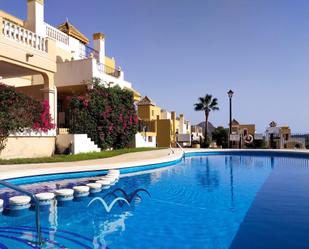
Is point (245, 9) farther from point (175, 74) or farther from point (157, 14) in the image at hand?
point (175, 74)

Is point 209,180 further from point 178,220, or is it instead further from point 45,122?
point 45,122

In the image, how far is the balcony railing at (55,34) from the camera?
18.8 m

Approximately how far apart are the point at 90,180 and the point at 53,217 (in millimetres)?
3864

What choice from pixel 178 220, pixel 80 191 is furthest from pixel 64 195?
pixel 178 220

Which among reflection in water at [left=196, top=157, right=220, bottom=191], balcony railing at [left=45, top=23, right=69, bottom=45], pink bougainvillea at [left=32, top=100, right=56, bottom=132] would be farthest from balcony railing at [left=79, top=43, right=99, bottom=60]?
reflection in water at [left=196, top=157, right=220, bottom=191]

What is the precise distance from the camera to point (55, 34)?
19656 mm

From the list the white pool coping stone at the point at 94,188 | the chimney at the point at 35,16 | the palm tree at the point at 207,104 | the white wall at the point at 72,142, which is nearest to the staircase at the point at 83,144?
the white wall at the point at 72,142

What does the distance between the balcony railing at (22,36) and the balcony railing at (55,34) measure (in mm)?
3286

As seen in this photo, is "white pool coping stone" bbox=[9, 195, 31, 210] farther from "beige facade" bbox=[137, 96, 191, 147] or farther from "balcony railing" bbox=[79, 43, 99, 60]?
"beige facade" bbox=[137, 96, 191, 147]

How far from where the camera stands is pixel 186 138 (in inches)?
1275

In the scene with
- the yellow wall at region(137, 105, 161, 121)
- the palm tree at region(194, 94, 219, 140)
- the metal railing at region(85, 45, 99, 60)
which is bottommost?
the yellow wall at region(137, 105, 161, 121)

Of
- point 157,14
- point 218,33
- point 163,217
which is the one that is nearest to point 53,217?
point 163,217

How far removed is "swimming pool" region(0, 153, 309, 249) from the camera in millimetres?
5121

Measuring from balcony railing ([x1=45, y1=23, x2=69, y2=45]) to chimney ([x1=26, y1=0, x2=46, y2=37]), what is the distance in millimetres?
1012
